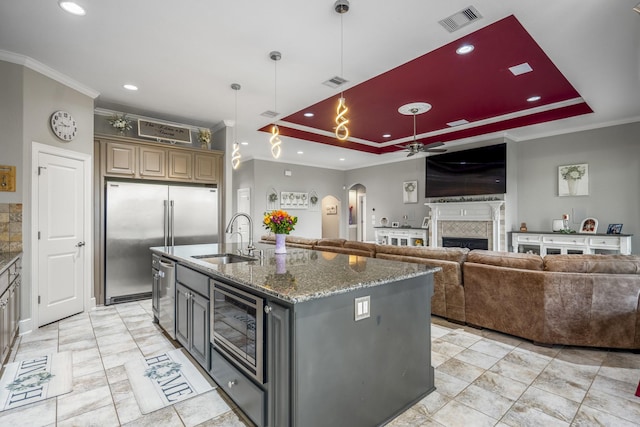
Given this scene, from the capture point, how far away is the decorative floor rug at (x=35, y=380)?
215 centimetres

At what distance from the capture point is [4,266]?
2.41 m

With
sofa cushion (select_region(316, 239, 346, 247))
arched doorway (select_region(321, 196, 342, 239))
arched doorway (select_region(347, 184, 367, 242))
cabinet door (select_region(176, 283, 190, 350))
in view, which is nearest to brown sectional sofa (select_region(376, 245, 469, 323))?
sofa cushion (select_region(316, 239, 346, 247))

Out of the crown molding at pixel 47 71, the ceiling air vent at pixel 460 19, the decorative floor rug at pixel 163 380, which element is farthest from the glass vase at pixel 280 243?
the crown molding at pixel 47 71

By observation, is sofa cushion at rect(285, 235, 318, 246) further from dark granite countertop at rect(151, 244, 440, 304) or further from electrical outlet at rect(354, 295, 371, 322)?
electrical outlet at rect(354, 295, 371, 322)

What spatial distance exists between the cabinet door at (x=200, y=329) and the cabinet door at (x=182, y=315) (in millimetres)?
117

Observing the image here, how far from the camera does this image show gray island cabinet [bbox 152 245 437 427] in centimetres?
150

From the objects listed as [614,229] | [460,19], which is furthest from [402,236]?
[460,19]

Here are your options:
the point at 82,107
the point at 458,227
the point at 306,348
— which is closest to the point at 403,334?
the point at 306,348

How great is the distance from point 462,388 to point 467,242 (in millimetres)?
5309

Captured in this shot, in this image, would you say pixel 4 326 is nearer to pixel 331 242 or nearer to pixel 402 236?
pixel 331 242

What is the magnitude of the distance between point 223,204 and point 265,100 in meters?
1.97

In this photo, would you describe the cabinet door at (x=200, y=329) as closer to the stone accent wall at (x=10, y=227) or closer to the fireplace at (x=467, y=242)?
the stone accent wall at (x=10, y=227)

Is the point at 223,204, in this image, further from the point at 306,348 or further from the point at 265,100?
the point at 306,348

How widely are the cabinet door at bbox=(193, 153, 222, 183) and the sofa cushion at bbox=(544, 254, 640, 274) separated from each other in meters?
4.78
